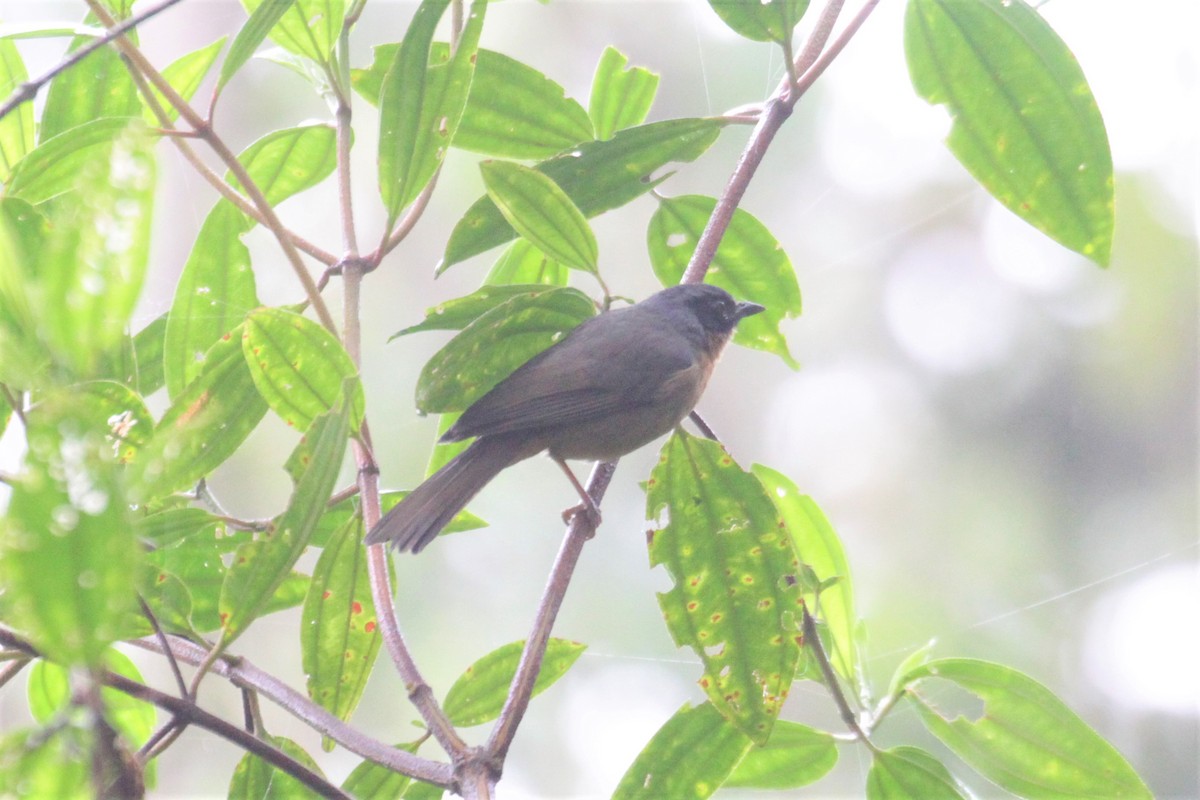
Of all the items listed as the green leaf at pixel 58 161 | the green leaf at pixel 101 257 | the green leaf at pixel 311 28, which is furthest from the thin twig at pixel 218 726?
the green leaf at pixel 311 28

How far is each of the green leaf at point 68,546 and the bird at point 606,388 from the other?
5.07 ft

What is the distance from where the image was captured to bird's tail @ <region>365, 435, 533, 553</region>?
5.87ft

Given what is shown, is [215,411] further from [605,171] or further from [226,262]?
[605,171]

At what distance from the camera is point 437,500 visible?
6.44 ft

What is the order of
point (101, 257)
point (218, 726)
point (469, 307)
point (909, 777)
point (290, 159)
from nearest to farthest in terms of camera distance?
point (101, 257)
point (218, 726)
point (909, 777)
point (469, 307)
point (290, 159)

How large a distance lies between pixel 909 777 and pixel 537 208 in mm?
1042

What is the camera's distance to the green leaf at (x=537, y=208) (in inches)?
62.4

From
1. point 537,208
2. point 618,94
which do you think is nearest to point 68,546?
point 537,208

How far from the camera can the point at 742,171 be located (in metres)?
1.65

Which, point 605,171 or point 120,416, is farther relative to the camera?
point 605,171

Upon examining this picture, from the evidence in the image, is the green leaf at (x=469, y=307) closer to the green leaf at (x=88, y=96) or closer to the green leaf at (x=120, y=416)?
the green leaf at (x=120, y=416)

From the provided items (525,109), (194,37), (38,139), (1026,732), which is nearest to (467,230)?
(525,109)

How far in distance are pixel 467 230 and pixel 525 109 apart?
0.31m

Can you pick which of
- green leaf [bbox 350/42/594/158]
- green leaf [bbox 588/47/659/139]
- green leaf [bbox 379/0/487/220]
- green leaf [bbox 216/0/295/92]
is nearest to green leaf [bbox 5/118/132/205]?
green leaf [bbox 216/0/295/92]
